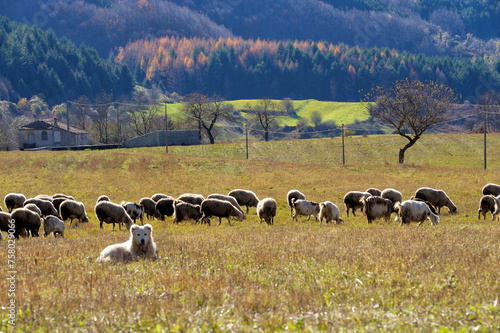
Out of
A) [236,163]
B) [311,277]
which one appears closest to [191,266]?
[311,277]

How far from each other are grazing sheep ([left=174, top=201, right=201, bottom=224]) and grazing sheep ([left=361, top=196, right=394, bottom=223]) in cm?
733

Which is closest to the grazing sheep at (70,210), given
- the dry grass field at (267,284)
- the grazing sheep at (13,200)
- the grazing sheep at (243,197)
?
the dry grass field at (267,284)

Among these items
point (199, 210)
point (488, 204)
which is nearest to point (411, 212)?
point (488, 204)

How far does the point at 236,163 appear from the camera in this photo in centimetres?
5603

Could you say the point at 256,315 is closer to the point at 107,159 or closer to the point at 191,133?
the point at 107,159

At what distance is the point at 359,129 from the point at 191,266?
18599 centimetres

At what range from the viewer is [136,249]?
42.7 ft

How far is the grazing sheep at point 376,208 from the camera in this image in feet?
74.1

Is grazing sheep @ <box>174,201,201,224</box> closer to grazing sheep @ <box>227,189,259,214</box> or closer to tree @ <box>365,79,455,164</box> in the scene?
grazing sheep @ <box>227,189,259,214</box>

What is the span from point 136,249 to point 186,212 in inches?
431

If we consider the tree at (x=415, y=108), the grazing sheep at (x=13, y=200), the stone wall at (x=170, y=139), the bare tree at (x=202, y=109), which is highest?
the bare tree at (x=202, y=109)

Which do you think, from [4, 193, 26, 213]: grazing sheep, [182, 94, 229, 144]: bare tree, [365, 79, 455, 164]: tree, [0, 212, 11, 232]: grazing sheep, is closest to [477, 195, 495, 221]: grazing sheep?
[0, 212, 11, 232]: grazing sheep

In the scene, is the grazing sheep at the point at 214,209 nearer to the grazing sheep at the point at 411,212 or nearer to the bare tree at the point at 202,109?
the grazing sheep at the point at 411,212

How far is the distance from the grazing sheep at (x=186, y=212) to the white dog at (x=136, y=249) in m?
10.7
